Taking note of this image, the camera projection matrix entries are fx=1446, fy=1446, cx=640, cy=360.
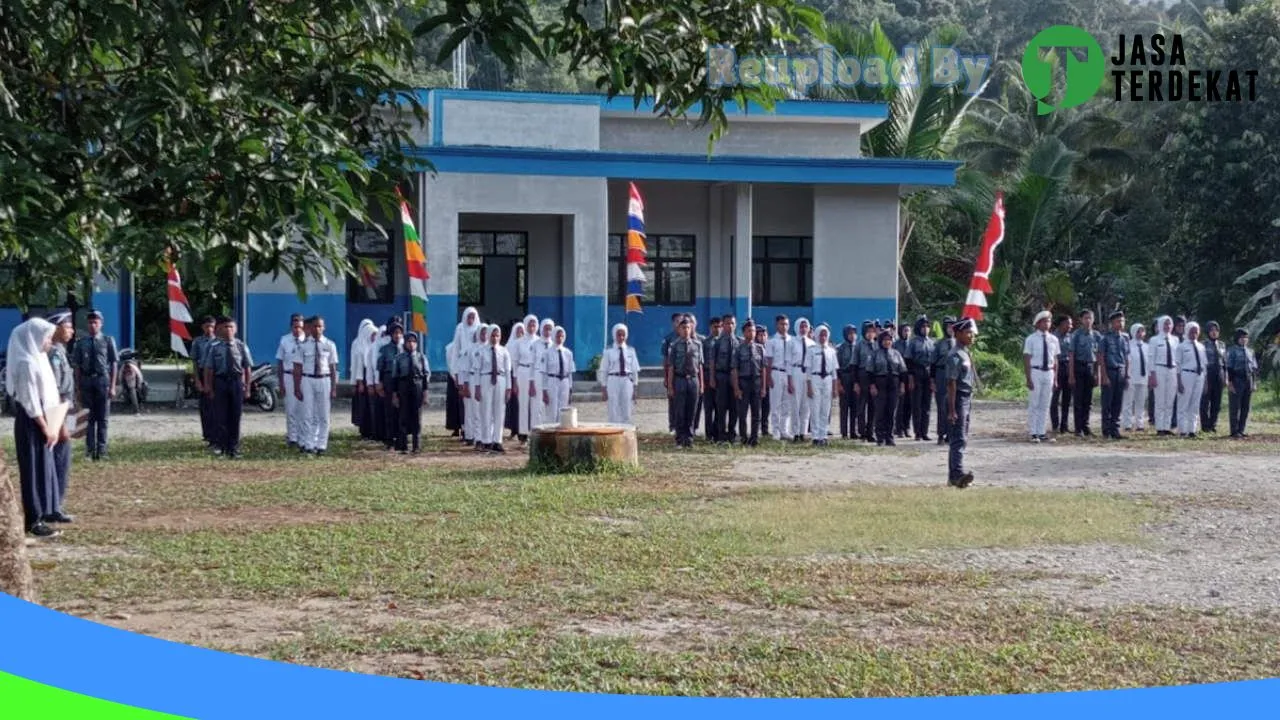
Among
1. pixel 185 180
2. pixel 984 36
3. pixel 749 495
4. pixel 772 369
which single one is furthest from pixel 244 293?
pixel 984 36

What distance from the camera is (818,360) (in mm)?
19031

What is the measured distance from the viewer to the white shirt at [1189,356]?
803 inches

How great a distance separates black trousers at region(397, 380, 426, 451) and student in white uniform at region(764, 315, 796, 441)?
185 inches

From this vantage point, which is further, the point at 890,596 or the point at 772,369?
the point at 772,369

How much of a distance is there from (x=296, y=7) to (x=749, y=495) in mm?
8041

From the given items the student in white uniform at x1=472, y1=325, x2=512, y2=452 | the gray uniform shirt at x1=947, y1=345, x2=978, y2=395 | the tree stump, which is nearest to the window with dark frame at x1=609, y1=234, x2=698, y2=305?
the student in white uniform at x1=472, y1=325, x2=512, y2=452

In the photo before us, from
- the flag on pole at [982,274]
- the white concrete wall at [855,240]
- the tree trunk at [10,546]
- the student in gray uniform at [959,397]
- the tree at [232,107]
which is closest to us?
the tree at [232,107]

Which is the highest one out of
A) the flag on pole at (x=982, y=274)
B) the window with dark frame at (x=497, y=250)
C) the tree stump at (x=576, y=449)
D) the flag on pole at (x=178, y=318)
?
the window with dark frame at (x=497, y=250)

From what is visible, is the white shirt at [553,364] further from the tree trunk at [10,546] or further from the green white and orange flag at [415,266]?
the tree trunk at [10,546]

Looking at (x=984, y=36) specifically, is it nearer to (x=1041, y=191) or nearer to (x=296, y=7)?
(x=1041, y=191)

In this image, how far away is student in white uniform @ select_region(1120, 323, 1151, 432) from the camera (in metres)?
20.5

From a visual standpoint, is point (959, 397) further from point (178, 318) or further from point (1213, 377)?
point (178, 318)

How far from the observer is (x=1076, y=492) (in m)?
13.2

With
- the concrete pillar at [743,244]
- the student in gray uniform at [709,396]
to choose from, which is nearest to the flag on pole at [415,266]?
the student in gray uniform at [709,396]
